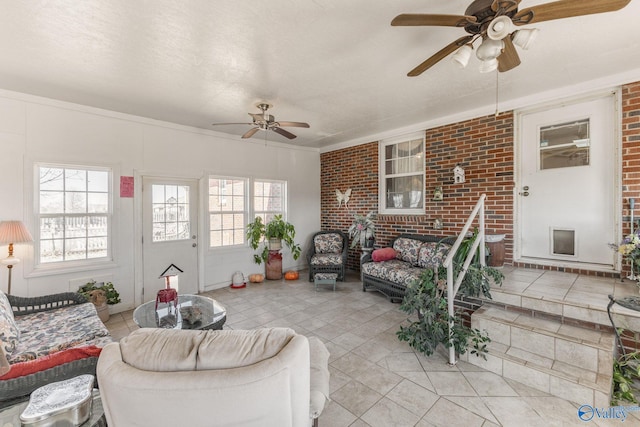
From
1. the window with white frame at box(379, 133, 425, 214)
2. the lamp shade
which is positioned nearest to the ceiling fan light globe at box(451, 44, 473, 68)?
the window with white frame at box(379, 133, 425, 214)

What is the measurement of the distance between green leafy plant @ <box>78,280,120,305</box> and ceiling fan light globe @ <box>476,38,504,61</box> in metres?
4.62

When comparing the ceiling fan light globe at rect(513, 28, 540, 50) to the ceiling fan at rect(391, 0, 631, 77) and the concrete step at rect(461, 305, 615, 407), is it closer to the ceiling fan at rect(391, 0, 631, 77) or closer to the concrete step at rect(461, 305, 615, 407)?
the ceiling fan at rect(391, 0, 631, 77)

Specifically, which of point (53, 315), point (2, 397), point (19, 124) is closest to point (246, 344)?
point (2, 397)

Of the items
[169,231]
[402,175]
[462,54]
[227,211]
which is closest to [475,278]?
[462,54]

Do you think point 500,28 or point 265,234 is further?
point 265,234

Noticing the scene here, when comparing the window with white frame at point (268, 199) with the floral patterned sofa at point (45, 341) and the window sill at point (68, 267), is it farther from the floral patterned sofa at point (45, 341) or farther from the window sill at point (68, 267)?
the floral patterned sofa at point (45, 341)

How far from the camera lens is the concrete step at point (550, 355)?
191 centimetres

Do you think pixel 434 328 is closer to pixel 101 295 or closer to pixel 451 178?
pixel 451 178

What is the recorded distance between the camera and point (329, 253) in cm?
534

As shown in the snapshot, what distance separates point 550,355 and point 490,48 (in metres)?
2.37

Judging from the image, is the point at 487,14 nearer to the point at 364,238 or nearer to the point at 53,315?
the point at 364,238

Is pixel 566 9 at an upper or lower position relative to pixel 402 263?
upper

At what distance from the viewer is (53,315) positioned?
2.53m

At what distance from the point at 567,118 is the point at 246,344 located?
4.26 meters
